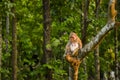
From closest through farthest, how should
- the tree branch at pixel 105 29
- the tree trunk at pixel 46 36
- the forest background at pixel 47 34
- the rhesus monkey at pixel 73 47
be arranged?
the tree branch at pixel 105 29 < the rhesus monkey at pixel 73 47 < the tree trunk at pixel 46 36 < the forest background at pixel 47 34

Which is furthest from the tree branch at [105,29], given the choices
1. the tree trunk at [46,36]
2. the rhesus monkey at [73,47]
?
the tree trunk at [46,36]

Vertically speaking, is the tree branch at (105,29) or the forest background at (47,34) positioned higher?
the tree branch at (105,29)

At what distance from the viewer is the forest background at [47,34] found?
15.7 metres

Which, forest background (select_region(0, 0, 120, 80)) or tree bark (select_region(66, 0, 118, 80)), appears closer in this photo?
tree bark (select_region(66, 0, 118, 80))

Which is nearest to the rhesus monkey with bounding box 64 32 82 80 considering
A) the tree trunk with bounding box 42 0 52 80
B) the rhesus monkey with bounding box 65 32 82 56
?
the rhesus monkey with bounding box 65 32 82 56

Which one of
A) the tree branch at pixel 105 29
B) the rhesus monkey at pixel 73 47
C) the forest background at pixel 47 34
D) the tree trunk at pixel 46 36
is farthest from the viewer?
the forest background at pixel 47 34

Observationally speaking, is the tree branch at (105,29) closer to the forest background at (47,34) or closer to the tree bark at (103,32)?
the tree bark at (103,32)

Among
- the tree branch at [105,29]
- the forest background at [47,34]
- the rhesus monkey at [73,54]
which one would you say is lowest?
the forest background at [47,34]

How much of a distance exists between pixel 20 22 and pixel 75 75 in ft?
59.9

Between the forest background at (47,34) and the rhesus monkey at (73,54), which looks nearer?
the rhesus monkey at (73,54)

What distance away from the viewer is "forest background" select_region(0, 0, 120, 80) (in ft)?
51.6

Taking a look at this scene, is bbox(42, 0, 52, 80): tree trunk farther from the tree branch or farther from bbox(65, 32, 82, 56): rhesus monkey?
the tree branch

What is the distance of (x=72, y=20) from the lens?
2041cm

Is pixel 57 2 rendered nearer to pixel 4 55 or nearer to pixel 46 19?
pixel 46 19
